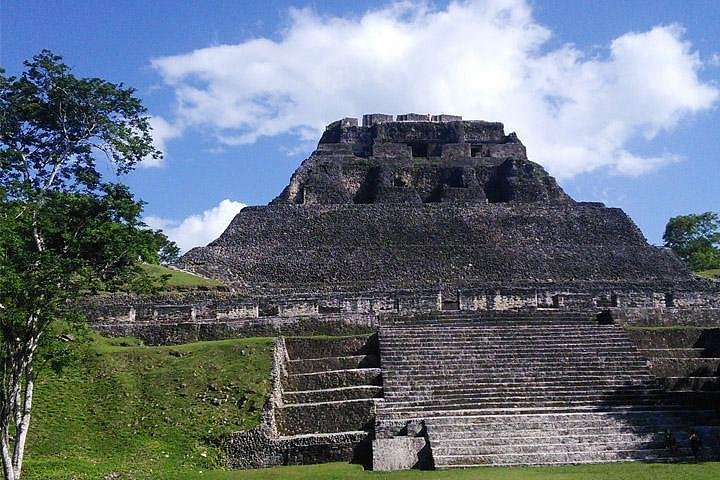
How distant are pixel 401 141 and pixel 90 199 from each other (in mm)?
21204

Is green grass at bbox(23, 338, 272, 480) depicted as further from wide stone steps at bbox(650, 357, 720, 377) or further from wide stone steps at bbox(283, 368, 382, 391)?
wide stone steps at bbox(650, 357, 720, 377)

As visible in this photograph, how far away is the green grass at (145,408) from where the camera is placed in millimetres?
10828

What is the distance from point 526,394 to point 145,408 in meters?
6.62

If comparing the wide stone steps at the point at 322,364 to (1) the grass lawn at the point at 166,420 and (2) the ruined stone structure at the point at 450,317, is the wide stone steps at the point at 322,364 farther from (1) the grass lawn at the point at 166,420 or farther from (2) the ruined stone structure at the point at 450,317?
(1) the grass lawn at the point at 166,420

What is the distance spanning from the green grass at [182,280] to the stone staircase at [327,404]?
5336 mm

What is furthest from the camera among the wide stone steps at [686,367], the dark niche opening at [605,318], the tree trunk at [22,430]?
the dark niche opening at [605,318]

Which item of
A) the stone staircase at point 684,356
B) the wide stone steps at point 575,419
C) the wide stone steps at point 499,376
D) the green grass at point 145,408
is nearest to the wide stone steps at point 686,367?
the stone staircase at point 684,356

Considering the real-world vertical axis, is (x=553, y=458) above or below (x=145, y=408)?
below

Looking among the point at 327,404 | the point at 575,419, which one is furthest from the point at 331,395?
the point at 575,419

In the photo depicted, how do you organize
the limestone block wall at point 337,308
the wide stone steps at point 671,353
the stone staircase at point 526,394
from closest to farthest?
Result: the stone staircase at point 526,394 → the wide stone steps at point 671,353 → the limestone block wall at point 337,308

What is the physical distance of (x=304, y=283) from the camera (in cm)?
Answer: 2058

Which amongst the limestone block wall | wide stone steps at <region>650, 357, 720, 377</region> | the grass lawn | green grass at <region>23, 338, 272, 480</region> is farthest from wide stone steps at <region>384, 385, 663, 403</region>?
the limestone block wall

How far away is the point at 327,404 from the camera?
41.3ft

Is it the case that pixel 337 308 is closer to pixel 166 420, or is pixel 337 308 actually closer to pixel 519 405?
pixel 519 405
